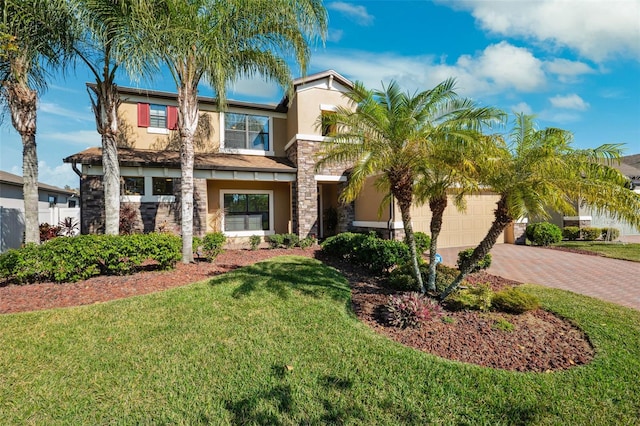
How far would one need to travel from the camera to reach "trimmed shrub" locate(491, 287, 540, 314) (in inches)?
217

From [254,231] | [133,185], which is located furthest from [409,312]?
[133,185]

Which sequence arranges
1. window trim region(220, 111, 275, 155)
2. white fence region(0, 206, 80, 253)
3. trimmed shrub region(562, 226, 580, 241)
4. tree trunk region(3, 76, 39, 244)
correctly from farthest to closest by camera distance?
1. trimmed shrub region(562, 226, 580, 241)
2. window trim region(220, 111, 275, 155)
3. white fence region(0, 206, 80, 253)
4. tree trunk region(3, 76, 39, 244)

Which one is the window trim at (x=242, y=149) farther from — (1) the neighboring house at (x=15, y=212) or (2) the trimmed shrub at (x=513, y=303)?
(2) the trimmed shrub at (x=513, y=303)

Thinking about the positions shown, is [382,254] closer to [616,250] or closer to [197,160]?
[197,160]

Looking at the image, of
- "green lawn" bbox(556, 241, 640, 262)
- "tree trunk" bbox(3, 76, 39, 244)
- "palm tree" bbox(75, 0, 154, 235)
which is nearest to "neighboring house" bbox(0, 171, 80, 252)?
"tree trunk" bbox(3, 76, 39, 244)

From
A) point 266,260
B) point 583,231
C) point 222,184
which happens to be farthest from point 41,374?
point 583,231

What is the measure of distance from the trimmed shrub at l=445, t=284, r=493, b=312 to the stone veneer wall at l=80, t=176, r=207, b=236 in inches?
389

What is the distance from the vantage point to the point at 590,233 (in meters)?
16.1

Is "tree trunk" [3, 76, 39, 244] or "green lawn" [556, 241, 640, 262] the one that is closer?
"tree trunk" [3, 76, 39, 244]

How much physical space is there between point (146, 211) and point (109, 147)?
131 inches

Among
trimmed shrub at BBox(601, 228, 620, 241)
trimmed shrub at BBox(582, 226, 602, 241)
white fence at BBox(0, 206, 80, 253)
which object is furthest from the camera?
trimmed shrub at BBox(582, 226, 602, 241)

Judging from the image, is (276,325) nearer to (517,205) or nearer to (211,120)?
(517,205)

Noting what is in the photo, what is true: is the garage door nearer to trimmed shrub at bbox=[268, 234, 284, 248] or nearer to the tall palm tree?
trimmed shrub at bbox=[268, 234, 284, 248]

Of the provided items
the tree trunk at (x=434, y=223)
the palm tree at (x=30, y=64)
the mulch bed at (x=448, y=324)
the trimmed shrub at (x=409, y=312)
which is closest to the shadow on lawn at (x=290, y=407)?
the mulch bed at (x=448, y=324)
